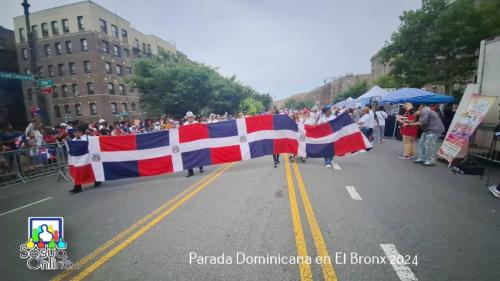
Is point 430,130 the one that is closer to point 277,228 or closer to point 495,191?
point 495,191

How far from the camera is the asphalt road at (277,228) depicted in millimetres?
2947

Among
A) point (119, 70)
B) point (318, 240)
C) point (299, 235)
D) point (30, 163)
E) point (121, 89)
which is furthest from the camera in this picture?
point (121, 89)

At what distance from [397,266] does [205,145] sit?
258 inches

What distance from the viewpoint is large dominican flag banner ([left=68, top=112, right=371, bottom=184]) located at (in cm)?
775

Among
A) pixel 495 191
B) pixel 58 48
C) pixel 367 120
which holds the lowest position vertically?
pixel 495 191

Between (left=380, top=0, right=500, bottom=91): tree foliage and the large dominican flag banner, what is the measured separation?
16.2 meters

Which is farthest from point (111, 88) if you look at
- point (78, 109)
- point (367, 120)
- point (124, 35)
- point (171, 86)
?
point (367, 120)

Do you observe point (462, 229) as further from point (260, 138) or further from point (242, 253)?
point (260, 138)

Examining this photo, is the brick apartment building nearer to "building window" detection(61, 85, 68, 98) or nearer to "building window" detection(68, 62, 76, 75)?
"building window" detection(61, 85, 68, 98)

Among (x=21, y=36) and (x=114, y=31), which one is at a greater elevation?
(x=114, y=31)

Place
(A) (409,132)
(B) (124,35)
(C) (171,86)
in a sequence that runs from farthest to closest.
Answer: (B) (124,35) → (C) (171,86) → (A) (409,132)

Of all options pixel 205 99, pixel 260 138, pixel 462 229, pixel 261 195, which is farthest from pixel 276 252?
pixel 205 99

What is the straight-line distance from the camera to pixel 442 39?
1895 cm

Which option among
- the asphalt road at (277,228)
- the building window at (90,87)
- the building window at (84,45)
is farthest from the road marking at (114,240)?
the building window at (84,45)
